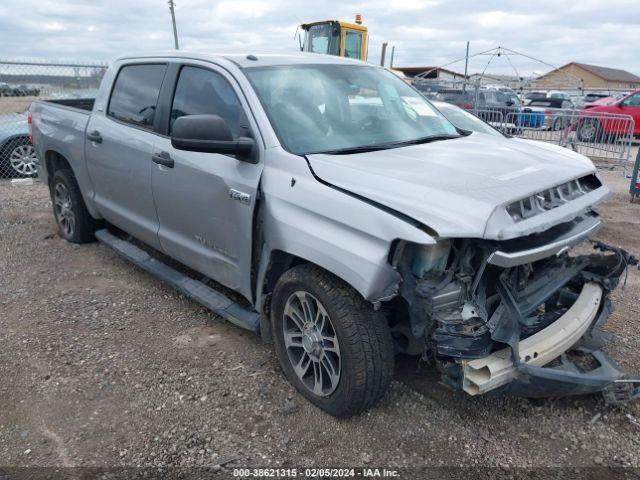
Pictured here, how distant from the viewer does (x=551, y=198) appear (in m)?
2.74

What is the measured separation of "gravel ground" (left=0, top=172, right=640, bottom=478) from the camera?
273 cm

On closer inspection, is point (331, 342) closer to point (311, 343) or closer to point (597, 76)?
point (311, 343)

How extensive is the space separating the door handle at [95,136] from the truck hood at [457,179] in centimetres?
240

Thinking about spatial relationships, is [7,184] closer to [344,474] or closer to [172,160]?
[172,160]

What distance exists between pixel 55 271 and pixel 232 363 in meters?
2.52

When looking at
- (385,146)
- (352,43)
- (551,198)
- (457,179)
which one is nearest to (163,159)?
(385,146)

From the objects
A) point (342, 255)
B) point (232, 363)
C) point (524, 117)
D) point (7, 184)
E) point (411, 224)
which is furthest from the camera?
point (524, 117)

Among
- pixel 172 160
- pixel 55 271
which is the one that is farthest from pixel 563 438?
pixel 55 271

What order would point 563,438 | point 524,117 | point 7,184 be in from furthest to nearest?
point 524,117
point 7,184
point 563,438

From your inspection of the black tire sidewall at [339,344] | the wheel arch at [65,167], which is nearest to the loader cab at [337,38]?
the wheel arch at [65,167]

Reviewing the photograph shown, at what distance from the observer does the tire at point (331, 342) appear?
266 centimetres

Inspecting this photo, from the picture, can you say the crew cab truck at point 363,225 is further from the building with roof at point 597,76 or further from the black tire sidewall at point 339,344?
the building with roof at point 597,76

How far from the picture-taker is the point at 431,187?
8.27 feet

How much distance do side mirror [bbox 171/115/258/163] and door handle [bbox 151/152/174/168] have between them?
71 cm
